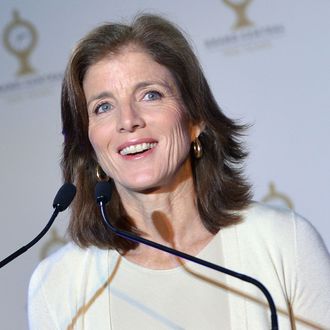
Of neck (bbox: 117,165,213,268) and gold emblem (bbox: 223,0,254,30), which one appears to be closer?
neck (bbox: 117,165,213,268)

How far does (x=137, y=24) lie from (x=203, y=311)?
78 centimetres

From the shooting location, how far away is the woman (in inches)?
70.5

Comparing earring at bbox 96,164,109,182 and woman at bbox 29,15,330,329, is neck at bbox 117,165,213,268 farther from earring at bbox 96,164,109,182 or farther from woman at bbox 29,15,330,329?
earring at bbox 96,164,109,182

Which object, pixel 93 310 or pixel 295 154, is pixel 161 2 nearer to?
pixel 295 154

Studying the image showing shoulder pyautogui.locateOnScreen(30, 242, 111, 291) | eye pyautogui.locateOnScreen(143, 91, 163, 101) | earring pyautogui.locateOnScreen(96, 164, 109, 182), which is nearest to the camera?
eye pyautogui.locateOnScreen(143, 91, 163, 101)

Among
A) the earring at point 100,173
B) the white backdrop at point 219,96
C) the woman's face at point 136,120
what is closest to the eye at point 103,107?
the woman's face at point 136,120

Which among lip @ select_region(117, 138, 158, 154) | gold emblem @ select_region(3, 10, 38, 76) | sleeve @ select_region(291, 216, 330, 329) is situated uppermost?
gold emblem @ select_region(3, 10, 38, 76)

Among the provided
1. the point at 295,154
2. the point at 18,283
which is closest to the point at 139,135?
the point at 295,154

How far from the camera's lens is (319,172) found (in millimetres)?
2684

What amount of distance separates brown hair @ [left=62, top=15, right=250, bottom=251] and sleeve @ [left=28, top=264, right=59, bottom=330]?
156 millimetres

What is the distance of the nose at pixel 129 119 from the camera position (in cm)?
177

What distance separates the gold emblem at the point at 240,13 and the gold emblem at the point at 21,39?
84 centimetres

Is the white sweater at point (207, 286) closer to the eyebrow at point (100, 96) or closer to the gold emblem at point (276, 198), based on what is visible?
the eyebrow at point (100, 96)

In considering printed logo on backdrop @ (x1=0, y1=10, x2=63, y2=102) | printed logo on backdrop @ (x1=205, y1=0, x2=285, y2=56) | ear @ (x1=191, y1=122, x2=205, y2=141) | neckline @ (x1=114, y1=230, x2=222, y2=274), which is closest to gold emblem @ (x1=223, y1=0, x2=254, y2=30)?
printed logo on backdrop @ (x1=205, y1=0, x2=285, y2=56)
